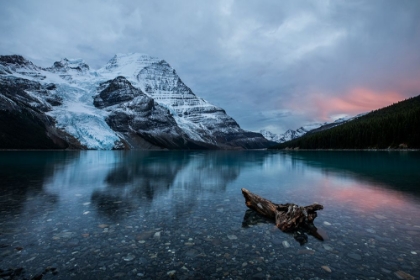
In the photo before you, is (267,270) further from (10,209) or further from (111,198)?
(10,209)

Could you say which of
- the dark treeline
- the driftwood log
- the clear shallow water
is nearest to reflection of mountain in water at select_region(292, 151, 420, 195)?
the clear shallow water

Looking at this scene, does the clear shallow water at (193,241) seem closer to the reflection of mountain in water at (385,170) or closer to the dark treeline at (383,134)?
the reflection of mountain in water at (385,170)

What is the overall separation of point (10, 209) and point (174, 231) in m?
11.3

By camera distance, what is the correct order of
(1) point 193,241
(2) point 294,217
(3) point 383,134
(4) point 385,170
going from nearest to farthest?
1. (1) point 193,241
2. (2) point 294,217
3. (4) point 385,170
4. (3) point 383,134

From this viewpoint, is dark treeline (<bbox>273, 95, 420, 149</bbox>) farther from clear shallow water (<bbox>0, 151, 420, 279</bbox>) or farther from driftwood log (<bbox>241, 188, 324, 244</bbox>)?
driftwood log (<bbox>241, 188, 324, 244</bbox>)

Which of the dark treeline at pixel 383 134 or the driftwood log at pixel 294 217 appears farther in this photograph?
the dark treeline at pixel 383 134

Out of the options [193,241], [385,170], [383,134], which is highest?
[383,134]

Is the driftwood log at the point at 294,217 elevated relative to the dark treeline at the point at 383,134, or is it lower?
lower

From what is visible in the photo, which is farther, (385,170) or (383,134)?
(383,134)

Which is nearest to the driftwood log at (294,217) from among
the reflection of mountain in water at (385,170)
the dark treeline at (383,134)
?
the reflection of mountain in water at (385,170)

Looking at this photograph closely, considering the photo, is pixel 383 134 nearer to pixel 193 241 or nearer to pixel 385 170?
pixel 385 170

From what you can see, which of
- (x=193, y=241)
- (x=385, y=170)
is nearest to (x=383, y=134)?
(x=385, y=170)

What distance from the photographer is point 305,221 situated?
1207 centimetres

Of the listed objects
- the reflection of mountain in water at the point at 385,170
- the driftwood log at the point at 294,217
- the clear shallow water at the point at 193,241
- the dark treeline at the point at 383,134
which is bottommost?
the clear shallow water at the point at 193,241
